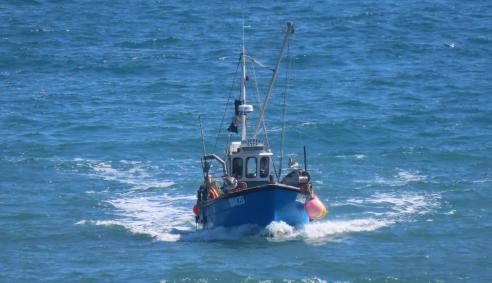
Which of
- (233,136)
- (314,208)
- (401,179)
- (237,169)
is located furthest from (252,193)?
(233,136)

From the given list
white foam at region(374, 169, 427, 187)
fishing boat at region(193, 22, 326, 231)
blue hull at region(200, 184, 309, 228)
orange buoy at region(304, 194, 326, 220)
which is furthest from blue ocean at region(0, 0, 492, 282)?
orange buoy at region(304, 194, 326, 220)

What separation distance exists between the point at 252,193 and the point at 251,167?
256cm

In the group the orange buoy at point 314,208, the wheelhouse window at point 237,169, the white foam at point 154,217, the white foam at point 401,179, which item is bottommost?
the white foam at point 154,217

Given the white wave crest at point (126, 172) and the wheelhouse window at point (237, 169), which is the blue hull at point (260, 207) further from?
the white wave crest at point (126, 172)

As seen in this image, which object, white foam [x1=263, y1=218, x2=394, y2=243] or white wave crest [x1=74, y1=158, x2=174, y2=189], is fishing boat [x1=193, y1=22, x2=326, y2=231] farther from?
white wave crest [x1=74, y1=158, x2=174, y2=189]

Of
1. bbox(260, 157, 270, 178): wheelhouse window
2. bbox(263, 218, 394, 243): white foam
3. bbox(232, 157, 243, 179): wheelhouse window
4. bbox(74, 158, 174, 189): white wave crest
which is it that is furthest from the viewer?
bbox(74, 158, 174, 189): white wave crest

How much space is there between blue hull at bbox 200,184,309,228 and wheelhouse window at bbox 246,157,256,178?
217 cm

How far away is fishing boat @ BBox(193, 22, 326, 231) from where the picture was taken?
51.3 meters

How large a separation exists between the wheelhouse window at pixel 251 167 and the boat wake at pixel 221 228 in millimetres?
2484

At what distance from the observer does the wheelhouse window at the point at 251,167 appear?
5331cm

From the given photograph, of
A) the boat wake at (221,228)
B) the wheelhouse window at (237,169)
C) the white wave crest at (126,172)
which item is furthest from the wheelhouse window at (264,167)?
the white wave crest at (126,172)

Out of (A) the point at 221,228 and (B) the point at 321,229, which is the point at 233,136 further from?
(A) the point at 221,228

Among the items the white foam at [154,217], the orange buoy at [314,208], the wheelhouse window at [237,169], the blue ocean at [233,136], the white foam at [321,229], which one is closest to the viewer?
the blue ocean at [233,136]

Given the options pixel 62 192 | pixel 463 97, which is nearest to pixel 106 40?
pixel 463 97
